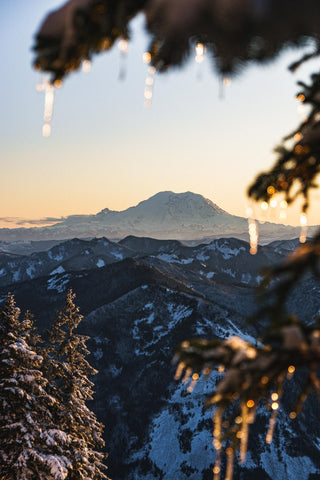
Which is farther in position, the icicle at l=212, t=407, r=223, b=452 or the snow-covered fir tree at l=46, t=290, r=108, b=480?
the snow-covered fir tree at l=46, t=290, r=108, b=480

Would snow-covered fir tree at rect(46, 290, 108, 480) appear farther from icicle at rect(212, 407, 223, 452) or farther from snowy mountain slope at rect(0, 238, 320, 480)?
snowy mountain slope at rect(0, 238, 320, 480)

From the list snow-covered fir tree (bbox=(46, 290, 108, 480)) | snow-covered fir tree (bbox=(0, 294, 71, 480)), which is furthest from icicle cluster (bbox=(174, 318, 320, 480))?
snow-covered fir tree (bbox=(46, 290, 108, 480))

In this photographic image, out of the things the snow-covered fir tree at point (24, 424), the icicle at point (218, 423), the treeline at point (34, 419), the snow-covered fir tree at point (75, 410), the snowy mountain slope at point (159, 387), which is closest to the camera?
the icicle at point (218, 423)

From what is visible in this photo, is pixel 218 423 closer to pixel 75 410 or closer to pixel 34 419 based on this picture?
pixel 34 419

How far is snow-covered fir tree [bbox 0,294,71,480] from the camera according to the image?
11.3m

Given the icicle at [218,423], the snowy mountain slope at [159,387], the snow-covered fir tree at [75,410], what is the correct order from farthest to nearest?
the snowy mountain slope at [159,387]
the snow-covered fir tree at [75,410]
the icicle at [218,423]

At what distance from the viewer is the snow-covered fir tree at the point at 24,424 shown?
11.3 m

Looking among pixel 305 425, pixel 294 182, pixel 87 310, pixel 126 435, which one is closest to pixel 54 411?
pixel 294 182

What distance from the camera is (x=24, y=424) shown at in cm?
1188

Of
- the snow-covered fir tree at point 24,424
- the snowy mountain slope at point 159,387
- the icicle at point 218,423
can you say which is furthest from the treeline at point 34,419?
the snowy mountain slope at point 159,387

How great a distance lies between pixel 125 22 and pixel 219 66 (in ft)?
2.53

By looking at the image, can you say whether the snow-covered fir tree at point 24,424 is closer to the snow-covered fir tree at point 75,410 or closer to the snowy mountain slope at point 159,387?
the snow-covered fir tree at point 75,410

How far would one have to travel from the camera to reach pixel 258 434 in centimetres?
4284

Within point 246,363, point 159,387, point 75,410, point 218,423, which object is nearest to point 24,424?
point 75,410
